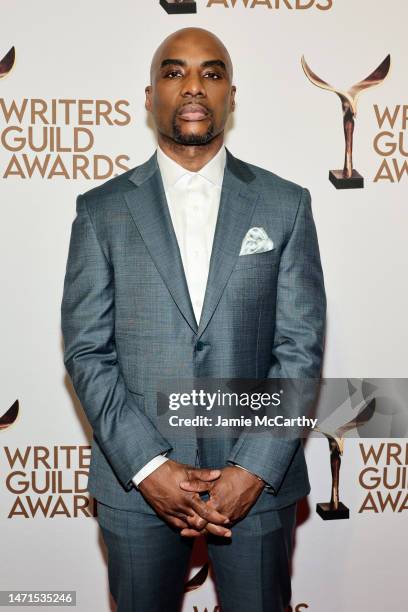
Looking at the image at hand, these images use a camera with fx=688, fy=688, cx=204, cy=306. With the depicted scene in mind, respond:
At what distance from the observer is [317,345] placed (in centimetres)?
148

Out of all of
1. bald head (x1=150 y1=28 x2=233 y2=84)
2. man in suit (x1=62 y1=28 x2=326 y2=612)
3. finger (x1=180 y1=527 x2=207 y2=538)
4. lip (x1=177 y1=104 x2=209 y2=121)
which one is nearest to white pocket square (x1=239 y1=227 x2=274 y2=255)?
man in suit (x1=62 y1=28 x2=326 y2=612)

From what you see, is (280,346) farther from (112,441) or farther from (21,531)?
(21,531)

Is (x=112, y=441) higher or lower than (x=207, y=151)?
lower

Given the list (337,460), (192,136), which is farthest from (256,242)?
(337,460)

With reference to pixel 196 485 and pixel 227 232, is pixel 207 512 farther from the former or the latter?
pixel 227 232

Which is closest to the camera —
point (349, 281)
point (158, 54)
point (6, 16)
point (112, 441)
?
point (112, 441)

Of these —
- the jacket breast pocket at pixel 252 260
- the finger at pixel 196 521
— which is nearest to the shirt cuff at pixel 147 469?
the finger at pixel 196 521

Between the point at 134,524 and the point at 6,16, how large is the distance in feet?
4.61

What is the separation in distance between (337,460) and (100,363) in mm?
1002

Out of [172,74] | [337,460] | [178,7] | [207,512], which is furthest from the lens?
[337,460]

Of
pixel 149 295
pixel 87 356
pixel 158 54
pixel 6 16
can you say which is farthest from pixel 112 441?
pixel 6 16

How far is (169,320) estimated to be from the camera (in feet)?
4.80

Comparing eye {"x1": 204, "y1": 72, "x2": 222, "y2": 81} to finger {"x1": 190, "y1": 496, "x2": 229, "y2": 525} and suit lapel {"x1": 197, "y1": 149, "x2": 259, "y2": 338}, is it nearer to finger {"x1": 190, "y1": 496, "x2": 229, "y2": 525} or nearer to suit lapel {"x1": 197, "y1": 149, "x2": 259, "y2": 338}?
suit lapel {"x1": 197, "y1": 149, "x2": 259, "y2": 338}

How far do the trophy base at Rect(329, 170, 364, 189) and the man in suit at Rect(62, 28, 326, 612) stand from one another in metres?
0.51
